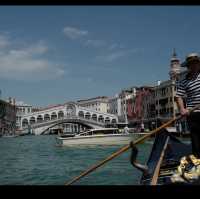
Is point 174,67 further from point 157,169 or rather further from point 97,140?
point 157,169

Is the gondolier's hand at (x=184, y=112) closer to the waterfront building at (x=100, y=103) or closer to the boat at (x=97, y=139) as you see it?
the boat at (x=97, y=139)

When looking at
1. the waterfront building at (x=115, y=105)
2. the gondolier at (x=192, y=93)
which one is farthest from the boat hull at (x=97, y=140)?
the waterfront building at (x=115, y=105)

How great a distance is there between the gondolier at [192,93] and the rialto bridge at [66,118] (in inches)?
658

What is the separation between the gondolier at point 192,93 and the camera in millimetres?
1165

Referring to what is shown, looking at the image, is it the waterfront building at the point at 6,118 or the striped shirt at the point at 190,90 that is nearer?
the striped shirt at the point at 190,90

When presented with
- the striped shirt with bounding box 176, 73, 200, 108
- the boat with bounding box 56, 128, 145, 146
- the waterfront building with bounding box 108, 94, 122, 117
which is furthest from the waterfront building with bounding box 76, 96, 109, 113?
the striped shirt with bounding box 176, 73, 200, 108

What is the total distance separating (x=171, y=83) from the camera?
594 inches

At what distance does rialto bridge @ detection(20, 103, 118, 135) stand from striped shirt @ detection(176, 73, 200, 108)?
54.8ft

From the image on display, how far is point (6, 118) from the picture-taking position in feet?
76.3

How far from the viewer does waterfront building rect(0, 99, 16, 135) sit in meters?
21.7
